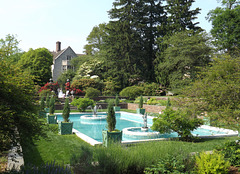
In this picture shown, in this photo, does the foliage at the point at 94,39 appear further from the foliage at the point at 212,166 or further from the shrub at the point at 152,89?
the foliage at the point at 212,166

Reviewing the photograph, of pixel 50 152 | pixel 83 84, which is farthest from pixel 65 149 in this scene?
pixel 83 84

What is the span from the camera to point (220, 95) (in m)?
5.97

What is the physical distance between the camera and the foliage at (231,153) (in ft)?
18.2

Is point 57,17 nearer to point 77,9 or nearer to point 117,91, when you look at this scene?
point 77,9

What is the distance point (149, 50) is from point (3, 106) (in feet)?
114

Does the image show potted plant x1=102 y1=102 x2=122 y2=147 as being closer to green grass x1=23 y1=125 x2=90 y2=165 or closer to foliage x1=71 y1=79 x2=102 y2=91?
green grass x1=23 y1=125 x2=90 y2=165

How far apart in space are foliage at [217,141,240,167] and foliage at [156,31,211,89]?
2242 cm

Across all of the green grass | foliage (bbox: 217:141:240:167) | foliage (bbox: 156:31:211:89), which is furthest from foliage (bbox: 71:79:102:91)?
foliage (bbox: 217:141:240:167)

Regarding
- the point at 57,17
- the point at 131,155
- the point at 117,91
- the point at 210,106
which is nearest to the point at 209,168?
the point at 131,155

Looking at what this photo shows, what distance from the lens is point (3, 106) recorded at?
132 inches

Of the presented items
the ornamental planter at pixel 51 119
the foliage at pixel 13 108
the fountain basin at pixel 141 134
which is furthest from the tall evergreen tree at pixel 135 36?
the foliage at pixel 13 108

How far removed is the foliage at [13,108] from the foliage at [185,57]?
26020 mm

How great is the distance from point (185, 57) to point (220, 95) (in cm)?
2385

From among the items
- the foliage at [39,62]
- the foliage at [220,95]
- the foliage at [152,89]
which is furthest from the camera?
the foliage at [39,62]
